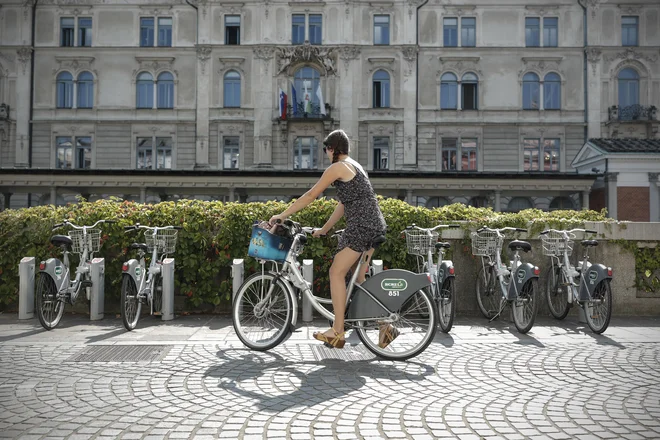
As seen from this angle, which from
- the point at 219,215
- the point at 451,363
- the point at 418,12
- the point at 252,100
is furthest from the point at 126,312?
the point at 418,12

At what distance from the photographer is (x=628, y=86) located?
124 ft

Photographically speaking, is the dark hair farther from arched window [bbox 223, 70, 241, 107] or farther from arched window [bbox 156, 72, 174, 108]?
arched window [bbox 156, 72, 174, 108]

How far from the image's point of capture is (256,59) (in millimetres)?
37531

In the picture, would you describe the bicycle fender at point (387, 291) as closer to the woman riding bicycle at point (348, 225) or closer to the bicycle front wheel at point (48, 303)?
the woman riding bicycle at point (348, 225)

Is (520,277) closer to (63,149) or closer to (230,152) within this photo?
(230,152)

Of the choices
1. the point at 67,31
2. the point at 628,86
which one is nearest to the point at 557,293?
the point at 628,86

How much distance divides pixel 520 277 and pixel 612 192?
2593cm

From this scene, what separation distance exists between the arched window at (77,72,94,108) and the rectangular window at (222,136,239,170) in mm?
9424

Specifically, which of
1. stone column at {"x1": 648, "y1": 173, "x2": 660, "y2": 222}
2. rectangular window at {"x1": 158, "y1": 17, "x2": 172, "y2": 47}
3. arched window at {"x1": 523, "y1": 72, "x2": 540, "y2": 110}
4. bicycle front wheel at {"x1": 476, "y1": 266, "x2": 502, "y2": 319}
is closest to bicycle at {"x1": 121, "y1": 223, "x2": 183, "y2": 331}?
bicycle front wheel at {"x1": 476, "y1": 266, "x2": 502, "y2": 319}

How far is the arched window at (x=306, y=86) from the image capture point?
37406 millimetres

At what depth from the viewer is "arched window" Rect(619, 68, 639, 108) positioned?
3756cm

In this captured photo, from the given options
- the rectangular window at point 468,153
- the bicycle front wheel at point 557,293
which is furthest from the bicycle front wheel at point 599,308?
the rectangular window at point 468,153

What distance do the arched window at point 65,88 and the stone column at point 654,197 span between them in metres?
35.8

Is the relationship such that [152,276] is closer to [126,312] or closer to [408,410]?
[126,312]
